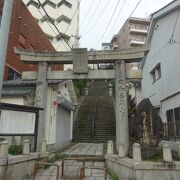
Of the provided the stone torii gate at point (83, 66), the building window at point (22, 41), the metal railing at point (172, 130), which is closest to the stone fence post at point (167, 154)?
the stone torii gate at point (83, 66)

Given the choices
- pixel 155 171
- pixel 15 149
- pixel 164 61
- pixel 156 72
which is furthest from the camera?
pixel 156 72

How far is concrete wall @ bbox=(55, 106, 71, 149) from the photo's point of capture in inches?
583

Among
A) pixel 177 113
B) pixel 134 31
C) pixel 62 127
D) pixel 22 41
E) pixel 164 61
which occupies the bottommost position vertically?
pixel 62 127

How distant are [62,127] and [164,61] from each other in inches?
355

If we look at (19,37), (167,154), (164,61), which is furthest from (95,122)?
(167,154)

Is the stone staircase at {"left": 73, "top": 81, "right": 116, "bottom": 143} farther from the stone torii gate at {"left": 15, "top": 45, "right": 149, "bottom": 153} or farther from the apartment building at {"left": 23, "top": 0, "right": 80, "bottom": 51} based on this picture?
the apartment building at {"left": 23, "top": 0, "right": 80, "bottom": 51}

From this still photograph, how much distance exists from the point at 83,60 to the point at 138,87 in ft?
37.7

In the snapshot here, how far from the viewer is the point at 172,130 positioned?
1176cm

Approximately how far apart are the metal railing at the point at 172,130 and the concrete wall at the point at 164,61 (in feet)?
4.49

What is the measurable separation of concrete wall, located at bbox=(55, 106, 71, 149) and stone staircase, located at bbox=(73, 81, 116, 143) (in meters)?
1.92

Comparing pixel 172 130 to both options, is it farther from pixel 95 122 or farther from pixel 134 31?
pixel 134 31

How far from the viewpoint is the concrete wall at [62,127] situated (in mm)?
14817

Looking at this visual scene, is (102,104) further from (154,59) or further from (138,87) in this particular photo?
(154,59)

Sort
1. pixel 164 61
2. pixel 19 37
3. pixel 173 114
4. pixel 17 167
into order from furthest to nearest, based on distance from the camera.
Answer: pixel 19 37
pixel 164 61
pixel 173 114
pixel 17 167
